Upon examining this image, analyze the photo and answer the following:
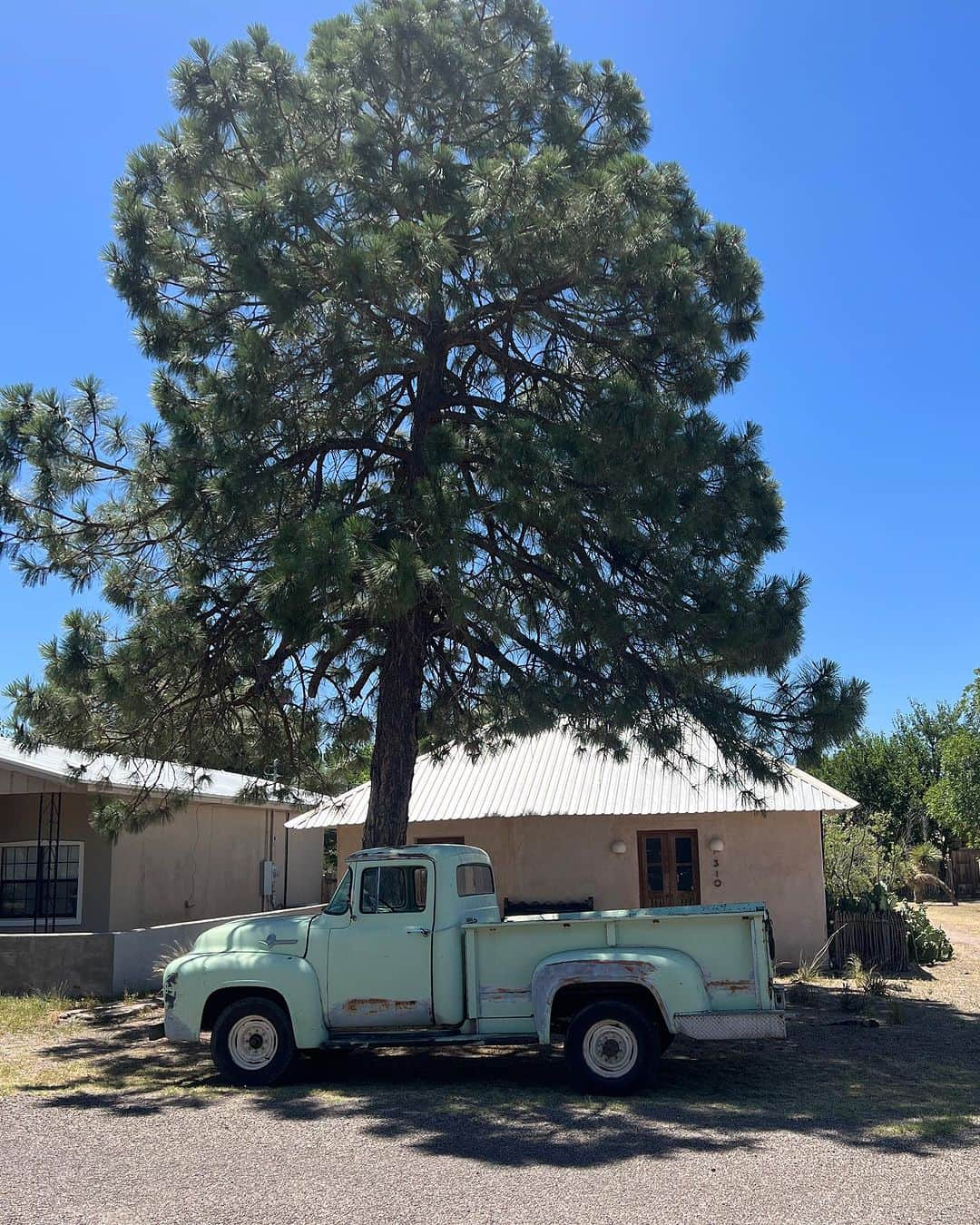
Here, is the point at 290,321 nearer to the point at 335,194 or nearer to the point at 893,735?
the point at 335,194

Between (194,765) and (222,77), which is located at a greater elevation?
(222,77)

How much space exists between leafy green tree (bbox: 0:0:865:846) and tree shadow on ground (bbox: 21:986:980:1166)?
2958 mm

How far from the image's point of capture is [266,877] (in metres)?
24.6

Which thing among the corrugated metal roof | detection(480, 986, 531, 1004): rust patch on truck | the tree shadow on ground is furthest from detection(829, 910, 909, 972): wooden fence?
detection(480, 986, 531, 1004): rust patch on truck

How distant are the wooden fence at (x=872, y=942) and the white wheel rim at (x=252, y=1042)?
11.8 meters

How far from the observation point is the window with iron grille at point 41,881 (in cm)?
1912

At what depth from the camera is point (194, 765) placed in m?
14.6

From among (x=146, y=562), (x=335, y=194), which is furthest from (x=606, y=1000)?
(x=335, y=194)

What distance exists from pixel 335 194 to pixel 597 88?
343cm

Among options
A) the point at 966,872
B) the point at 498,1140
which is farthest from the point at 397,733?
the point at 966,872

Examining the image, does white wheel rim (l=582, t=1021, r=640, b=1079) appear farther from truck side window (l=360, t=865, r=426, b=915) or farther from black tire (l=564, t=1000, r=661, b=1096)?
truck side window (l=360, t=865, r=426, b=915)

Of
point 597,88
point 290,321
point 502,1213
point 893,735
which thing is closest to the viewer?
point 502,1213

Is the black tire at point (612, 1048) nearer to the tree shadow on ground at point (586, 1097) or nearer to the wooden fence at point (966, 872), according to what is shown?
the tree shadow on ground at point (586, 1097)

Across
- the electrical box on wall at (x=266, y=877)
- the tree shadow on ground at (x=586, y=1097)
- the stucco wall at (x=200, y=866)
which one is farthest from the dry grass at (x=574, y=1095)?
the electrical box on wall at (x=266, y=877)
